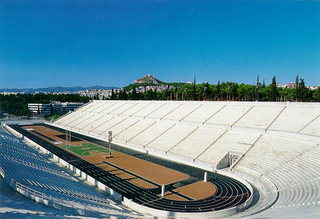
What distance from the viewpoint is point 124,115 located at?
49469 millimetres

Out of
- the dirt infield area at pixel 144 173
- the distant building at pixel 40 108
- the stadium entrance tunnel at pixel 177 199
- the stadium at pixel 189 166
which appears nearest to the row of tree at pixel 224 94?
the distant building at pixel 40 108

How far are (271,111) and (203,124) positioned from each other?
384 inches

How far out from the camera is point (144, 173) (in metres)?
22.4

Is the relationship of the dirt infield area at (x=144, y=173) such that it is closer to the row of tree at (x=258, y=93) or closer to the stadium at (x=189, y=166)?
the stadium at (x=189, y=166)

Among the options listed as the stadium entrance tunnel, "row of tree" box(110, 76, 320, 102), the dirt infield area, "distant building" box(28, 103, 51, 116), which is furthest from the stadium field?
"distant building" box(28, 103, 51, 116)

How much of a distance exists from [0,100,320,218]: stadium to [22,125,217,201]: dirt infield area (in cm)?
9

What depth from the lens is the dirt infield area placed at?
18.0 metres

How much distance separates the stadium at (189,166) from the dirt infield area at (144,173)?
3.5 inches

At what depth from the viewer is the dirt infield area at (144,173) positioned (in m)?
18.0

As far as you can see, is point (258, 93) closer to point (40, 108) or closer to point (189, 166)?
point (189, 166)

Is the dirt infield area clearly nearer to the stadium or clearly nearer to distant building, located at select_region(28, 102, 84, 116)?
the stadium

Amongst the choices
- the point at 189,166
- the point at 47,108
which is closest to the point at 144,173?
the point at 189,166

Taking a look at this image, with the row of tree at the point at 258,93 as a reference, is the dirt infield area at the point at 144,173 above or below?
below

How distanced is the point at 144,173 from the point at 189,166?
5613mm
